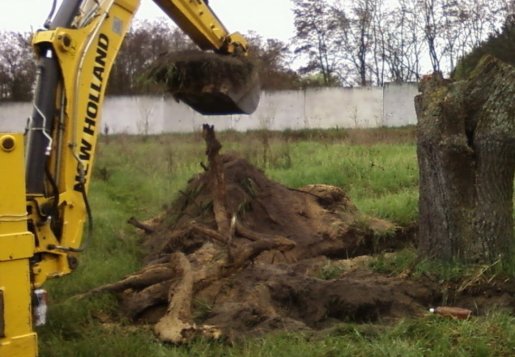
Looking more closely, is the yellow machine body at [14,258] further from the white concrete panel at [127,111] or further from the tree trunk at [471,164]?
the white concrete panel at [127,111]

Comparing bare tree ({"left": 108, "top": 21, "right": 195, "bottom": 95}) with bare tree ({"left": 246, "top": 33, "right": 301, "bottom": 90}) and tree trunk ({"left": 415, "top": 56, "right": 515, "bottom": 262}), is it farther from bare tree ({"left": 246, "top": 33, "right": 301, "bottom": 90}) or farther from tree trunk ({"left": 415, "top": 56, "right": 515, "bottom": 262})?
tree trunk ({"left": 415, "top": 56, "right": 515, "bottom": 262})

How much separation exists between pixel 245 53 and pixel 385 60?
35.6m

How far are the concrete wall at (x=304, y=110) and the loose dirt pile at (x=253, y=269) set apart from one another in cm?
2454

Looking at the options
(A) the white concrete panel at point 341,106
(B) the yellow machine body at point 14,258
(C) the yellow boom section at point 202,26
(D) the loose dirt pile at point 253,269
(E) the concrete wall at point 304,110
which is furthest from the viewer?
(A) the white concrete panel at point 341,106

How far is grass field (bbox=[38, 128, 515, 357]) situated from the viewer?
16.4 feet

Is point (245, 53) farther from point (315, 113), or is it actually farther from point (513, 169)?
point (315, 113)

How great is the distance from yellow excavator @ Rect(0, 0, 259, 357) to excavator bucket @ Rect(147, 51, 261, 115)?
1.70 metres

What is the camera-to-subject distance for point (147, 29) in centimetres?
4056

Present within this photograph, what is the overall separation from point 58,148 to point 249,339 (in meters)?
1.81

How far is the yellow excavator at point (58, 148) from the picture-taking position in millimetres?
4312

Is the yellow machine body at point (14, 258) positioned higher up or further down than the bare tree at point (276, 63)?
further down

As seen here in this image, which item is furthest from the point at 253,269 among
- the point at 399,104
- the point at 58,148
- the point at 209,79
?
the point at 399,104

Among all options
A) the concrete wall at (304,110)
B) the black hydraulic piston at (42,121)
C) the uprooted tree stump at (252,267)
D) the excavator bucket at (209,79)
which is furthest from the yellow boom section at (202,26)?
the concrete wall at (304,110)

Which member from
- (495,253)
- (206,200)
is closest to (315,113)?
(206,200)
